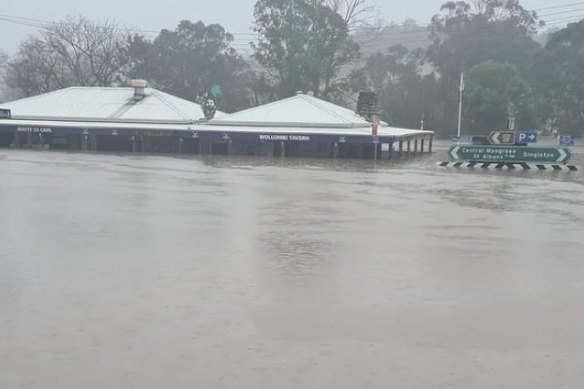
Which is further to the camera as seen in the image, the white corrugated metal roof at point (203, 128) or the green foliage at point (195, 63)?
the green foliage at point (195, 63)

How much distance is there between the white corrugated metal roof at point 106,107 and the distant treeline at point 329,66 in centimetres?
879

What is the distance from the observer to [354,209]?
16656mm

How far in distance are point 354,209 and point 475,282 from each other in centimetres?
781

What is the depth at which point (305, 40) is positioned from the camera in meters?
73.6

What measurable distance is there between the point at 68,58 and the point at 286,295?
222 ft

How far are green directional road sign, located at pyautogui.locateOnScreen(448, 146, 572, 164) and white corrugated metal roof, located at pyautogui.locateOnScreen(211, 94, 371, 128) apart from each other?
1297 cm

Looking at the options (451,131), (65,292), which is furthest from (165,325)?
(451,131)

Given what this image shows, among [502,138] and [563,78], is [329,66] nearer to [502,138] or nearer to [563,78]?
[563,78]

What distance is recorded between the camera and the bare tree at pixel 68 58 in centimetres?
6938

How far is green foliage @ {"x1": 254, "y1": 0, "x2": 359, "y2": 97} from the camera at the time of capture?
73000 mm

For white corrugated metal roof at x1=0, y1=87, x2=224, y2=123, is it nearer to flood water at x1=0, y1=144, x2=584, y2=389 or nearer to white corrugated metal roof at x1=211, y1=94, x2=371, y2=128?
white corrugated metal roof at x1=211, y1=94, x2=371, y2=128

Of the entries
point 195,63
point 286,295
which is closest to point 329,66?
point 195,63

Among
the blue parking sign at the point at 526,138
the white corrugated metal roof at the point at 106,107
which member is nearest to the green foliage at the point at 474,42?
the white corrugated metal roof at the point at 106,107

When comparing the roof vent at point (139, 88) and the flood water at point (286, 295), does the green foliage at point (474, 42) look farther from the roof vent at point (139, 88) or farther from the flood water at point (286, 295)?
the flood water at point (286, 295)
